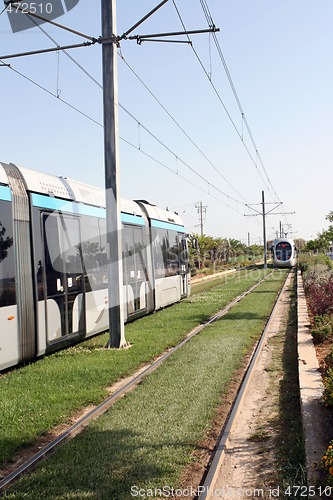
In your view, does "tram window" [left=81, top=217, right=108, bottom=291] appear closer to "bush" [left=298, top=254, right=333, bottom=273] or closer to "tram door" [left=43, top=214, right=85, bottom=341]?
"tram door" [left=43, top=214, right=85, bottom=341]

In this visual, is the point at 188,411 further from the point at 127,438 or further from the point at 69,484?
the point at 69,484

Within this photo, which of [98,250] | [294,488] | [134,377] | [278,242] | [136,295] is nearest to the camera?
[294,488]

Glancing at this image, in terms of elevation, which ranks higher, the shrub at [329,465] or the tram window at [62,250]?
the tram window at [62,250]

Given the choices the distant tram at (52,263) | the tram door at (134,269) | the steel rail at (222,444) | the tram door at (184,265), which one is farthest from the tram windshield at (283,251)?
the steel rail at (222,444)

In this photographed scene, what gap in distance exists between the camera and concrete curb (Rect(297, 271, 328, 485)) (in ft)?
16.1

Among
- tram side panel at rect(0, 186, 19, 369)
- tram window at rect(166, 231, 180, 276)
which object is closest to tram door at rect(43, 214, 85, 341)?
tram side panel at rect(0, 186, 19, 369)

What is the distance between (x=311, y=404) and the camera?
21.6 feet

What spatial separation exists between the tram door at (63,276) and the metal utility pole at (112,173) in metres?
0.67

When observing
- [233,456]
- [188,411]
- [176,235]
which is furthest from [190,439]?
[176,235]

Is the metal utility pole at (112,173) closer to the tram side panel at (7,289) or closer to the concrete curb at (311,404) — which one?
the tram side panel at (7,289)

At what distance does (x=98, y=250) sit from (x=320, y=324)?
5425 mm

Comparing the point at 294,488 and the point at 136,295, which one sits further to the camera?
the point at 136,295

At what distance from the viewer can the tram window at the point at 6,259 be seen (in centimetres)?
832

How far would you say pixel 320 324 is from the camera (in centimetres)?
1249
